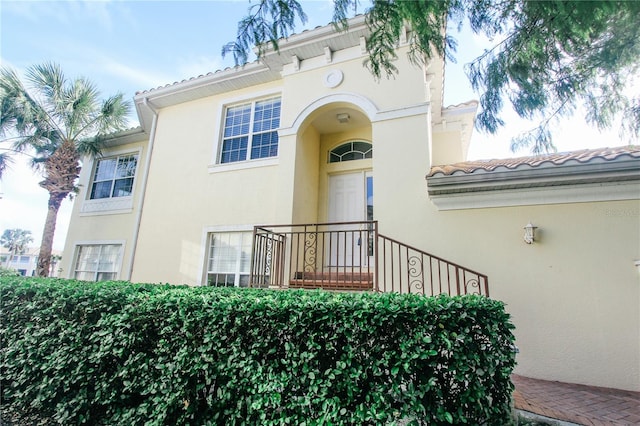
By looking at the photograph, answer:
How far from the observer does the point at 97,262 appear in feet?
32.4

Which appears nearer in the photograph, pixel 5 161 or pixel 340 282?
pixel 340 282

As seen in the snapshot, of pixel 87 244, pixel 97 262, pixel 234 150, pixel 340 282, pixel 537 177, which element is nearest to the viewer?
pixel 537 177

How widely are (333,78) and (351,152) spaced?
2054 millimetres

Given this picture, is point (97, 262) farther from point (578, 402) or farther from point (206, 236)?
point (578, 402)

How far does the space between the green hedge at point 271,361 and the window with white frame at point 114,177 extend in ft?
26.0

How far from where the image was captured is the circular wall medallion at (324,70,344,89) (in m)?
7.63

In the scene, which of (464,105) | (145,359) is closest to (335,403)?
(145,359)

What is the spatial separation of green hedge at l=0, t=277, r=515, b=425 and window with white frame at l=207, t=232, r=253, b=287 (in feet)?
13.4

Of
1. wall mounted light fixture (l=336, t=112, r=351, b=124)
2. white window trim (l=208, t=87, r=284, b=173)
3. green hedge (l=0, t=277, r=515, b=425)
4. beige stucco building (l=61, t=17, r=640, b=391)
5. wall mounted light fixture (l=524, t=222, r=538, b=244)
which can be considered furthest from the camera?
white window trim (l=208, t=87, r=284, b=173)

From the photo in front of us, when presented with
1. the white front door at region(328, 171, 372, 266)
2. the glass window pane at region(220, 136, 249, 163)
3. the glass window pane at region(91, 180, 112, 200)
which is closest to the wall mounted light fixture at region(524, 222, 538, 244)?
the white front door at region(328, 171, 372, 266)

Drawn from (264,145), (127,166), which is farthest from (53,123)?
(264,145)

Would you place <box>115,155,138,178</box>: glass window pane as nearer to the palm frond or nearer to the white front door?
the palm frond

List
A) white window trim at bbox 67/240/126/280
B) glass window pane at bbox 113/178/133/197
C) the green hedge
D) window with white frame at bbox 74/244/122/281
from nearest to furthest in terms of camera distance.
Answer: the green hedge → white window trim at bbox 67/240/126/280 → window with white frame at bbox 74/244/122/281 → glass window pane at bbox 113/178/133/197

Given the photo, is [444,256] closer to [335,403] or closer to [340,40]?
[335,403]
